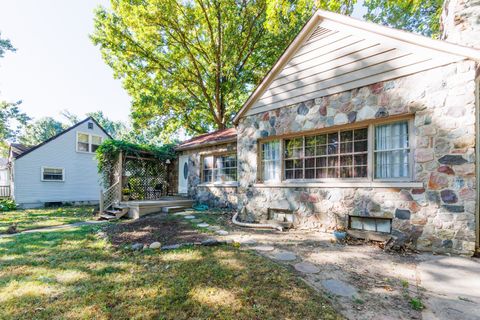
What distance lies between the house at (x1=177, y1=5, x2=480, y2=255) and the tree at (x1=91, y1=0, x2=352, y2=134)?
28.8ft

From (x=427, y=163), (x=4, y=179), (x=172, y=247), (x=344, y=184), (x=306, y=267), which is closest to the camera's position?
→ (x=306, y=267)

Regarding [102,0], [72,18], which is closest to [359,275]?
[72,18]

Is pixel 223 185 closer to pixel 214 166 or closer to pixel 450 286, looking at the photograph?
pixel 214 166

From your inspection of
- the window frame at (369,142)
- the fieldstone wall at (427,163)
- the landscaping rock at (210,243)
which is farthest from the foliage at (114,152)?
the fieldstone wall at (427,163)

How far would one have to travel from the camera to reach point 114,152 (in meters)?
9.98

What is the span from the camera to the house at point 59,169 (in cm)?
1399

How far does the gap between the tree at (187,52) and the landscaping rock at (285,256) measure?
12.0 m

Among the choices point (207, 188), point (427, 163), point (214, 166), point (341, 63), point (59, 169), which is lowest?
point (207, 188)

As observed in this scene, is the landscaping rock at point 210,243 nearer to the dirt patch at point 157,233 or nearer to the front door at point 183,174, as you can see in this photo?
the dirt patch at point 157,233

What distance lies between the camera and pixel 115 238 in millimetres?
5730

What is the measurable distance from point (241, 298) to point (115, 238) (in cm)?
449

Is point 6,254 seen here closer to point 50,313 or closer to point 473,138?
point 50,313

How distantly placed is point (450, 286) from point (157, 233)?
229 inches

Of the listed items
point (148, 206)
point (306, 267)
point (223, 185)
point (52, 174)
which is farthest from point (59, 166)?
point (306, 267)
